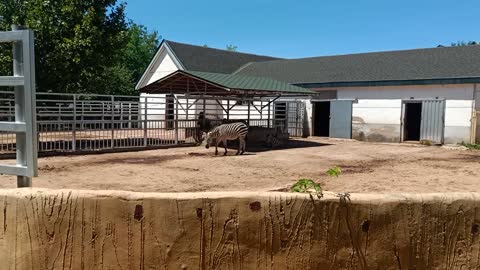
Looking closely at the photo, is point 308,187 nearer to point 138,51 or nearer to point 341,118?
point 341,118

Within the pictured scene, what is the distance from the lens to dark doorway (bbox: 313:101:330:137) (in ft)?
78.6

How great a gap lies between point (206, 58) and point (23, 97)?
86.3ft

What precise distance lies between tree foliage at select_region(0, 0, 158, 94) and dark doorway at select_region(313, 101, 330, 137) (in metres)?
11.4

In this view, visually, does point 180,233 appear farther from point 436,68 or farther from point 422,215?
point 436,68

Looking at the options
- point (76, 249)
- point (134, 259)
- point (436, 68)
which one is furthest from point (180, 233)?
point (436, 68)

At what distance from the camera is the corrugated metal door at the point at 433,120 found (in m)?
18.9

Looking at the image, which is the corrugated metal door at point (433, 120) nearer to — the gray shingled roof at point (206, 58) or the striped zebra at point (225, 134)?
the striped zebra at point (225, 134)

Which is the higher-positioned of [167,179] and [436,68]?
[436,68]

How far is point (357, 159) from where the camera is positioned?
13.8 metres

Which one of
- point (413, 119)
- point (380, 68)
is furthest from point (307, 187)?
point (413, 119)

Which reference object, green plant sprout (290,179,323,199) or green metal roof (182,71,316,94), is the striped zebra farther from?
green plant sprout (290,179,323,199)

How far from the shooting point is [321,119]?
24984mm

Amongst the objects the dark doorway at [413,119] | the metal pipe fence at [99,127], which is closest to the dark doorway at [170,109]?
the metal pipe fence at [99,127]

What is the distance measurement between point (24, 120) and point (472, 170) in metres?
11.4
